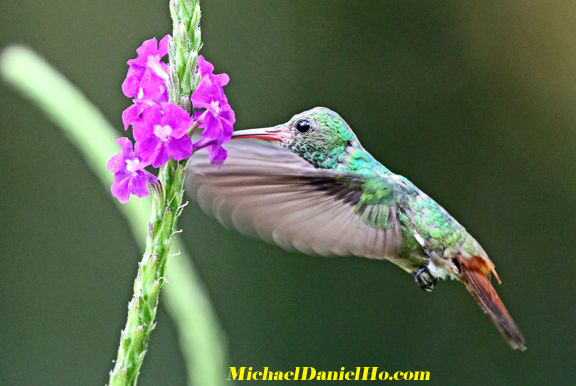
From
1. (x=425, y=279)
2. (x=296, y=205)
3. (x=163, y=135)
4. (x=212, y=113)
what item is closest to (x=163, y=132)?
(x=163, y=135)

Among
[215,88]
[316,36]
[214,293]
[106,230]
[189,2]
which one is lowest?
[214,293]

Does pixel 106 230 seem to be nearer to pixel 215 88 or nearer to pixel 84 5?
pixel 84 5

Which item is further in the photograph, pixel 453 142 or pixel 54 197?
pixel 453 142

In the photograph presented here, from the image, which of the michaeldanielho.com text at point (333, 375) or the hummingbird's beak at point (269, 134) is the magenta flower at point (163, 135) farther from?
the michaeldanielho.com text at point (333, 375)

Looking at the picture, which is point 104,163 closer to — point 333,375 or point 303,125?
point 303,125

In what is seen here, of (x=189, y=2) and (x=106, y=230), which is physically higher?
(x=189, y=2)

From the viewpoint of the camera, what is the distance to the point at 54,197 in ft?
15.6

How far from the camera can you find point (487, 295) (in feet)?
6.70

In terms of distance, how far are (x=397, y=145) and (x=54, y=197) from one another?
2.40 meters

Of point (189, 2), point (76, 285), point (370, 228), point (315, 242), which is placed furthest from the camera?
point (76, 285)

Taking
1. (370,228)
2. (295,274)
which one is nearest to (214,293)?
(295,274)

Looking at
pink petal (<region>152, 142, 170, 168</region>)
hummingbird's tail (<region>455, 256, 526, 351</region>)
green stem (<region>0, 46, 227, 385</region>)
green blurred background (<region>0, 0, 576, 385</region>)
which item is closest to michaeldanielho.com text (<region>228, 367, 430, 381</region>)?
green blurred background (<region>0, 0, 576, 385</region>)

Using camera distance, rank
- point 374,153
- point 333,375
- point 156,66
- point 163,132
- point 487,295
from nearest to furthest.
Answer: point 163,132 < point 156,66 < point 487,295 < point 333,375 < point 374,153

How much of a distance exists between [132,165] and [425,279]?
0.97 metres
